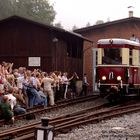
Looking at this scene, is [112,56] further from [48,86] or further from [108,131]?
[108,131]

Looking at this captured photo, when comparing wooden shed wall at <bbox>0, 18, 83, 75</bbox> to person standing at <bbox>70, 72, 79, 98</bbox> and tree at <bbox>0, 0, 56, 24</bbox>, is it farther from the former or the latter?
tree at <bbox>0, 0, 56, 24</bbox>

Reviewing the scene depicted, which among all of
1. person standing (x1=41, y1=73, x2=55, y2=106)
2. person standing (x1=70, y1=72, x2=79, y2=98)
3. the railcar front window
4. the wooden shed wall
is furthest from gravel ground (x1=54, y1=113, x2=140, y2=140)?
person standing (x1=70, y1=72, x2=79, y2=98)

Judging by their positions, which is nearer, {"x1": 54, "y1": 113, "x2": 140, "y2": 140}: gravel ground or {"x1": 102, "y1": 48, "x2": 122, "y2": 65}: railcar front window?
{"x1": 54, "y1": 113, "x2": 140, "y2": 140}: gravel ground

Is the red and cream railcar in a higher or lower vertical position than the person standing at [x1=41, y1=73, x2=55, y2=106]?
higher

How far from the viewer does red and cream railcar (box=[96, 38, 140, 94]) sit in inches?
851

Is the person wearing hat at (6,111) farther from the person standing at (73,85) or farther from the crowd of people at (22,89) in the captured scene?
the person standing at (73,85)

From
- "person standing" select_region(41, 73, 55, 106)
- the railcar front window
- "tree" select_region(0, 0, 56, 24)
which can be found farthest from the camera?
"tree" select_region(0, 0, 56, 24)

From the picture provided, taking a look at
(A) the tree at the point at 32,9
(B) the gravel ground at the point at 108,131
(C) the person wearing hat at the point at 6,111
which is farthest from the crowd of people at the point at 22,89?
(A) the tree at the point at 32,9

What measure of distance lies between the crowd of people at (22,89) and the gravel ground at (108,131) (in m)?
2.70

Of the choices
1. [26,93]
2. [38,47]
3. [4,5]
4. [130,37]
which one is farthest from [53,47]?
[4,5]

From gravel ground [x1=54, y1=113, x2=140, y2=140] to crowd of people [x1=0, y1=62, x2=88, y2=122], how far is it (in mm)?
2701

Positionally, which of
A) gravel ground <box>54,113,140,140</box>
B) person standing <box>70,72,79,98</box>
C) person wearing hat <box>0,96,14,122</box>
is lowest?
gravel ground <box>54,113,140,140</box>

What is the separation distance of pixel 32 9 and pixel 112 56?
2125 inches

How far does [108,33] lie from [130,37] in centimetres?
185
